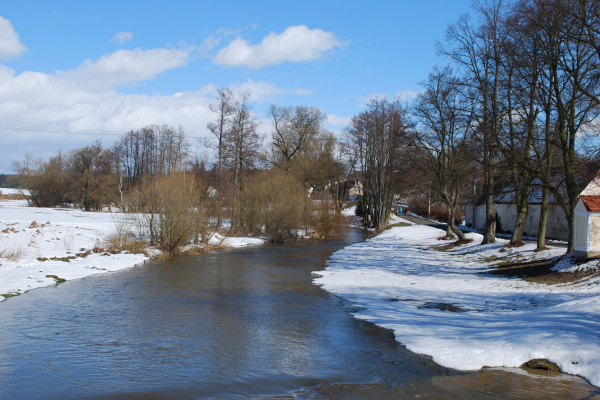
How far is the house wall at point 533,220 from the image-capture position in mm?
28672

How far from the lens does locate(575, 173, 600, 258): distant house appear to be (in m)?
14.6

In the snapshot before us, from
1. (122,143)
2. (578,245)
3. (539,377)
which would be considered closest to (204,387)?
(539,377)

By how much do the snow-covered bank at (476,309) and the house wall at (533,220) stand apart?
9.68 metres

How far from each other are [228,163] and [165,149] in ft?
112

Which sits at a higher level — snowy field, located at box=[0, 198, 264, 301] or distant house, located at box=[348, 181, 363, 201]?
distant house, located at box=[348, 181, 363, 201]

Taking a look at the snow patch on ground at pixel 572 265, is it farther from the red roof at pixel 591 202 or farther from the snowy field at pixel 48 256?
the snowy field at pixel 48 256

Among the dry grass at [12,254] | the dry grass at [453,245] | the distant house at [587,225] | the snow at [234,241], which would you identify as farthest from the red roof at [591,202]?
the dry grass at [12,254]

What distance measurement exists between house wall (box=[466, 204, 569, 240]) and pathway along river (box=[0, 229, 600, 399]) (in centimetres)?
1913

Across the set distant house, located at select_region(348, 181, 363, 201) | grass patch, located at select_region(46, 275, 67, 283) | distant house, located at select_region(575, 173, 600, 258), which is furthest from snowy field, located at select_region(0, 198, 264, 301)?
distant house, located at select_region(348, 181, 363, 201)

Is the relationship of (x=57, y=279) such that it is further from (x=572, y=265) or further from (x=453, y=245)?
(x=453, y=245)

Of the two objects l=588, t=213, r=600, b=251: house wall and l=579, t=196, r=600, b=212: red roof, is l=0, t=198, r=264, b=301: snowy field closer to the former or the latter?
l=588, t=213, r=600, b=251: house wall

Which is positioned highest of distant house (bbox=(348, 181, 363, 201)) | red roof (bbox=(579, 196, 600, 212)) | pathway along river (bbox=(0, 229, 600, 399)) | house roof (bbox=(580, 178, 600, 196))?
distant house (bbox=(348, 181, 363, 201))

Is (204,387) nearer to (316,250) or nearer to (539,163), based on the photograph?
(539,163)

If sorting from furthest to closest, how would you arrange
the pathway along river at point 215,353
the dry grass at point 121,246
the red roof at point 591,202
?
the dry grass at point 121,246 < the red roof at point 591,202 < the pathway along river at point 215,353
